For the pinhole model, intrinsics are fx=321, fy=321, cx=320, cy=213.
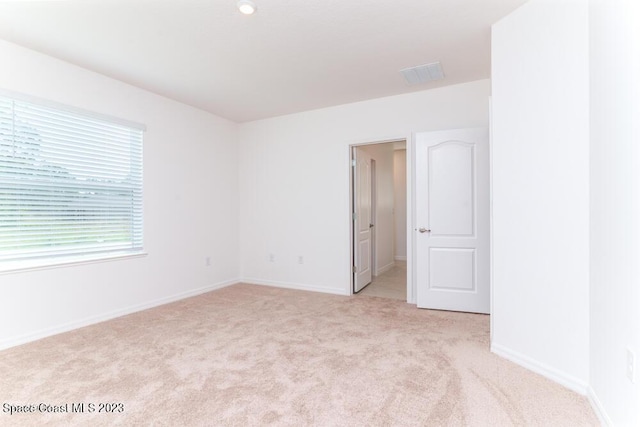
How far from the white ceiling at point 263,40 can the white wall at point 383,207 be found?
2.26m

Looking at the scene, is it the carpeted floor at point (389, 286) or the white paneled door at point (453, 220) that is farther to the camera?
the carpeted floor at point (389, 286)

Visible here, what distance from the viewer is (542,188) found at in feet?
7.26

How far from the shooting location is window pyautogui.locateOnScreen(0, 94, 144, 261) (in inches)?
112

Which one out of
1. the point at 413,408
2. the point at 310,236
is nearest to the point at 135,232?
the point at 310,236

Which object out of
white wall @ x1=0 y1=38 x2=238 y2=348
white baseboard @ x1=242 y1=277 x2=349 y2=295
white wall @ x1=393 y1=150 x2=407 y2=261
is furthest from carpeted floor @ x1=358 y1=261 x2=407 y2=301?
white wall @ x1=0 y1=38 x2=238 y2=348

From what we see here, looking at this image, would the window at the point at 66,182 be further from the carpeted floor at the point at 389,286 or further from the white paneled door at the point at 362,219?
the carpeted floor at the point at 389,286

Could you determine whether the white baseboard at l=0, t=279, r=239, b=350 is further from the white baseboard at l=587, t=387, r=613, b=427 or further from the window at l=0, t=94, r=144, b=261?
the white baseboard at l=587, t=387, r=613, b=427

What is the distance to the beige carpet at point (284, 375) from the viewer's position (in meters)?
1.77

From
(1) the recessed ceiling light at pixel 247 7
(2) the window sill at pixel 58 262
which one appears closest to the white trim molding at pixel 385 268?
(2) the window sill at pixel 58 262

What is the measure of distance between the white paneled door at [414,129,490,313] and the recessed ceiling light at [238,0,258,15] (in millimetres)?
2289

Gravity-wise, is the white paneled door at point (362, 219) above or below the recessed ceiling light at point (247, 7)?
below

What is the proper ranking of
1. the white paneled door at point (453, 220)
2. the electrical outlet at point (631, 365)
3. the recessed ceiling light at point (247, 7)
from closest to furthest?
the electrical outlet at point (631, 365) → the recessed ceiling light at point (247, 7) → the white paneled door at point (453, 220)

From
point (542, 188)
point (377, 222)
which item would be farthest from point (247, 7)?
point (377, 222)

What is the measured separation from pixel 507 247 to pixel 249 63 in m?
2.84
